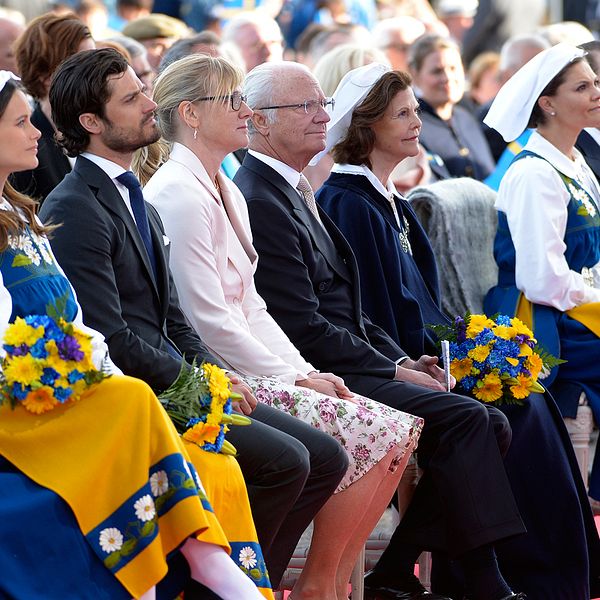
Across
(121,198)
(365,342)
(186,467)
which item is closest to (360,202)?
(365,342)

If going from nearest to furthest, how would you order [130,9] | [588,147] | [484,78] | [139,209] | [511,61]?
[139,209] → [588,147] → [511,61] → [130,9] → [484,78]

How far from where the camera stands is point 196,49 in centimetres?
580

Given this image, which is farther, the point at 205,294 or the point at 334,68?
the point at 334,68

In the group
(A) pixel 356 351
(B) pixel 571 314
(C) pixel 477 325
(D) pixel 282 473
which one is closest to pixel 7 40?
(A) pixel 356 351

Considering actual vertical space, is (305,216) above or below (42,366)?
below

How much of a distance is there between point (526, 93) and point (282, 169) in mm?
1419

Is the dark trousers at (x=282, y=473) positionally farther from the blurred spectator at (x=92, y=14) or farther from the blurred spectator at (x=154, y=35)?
the blurred spectator at (x=92, y=14)

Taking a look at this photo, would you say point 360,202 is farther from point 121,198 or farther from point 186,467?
point 186,467

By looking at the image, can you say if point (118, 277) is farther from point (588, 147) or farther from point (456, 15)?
point (456, 15)

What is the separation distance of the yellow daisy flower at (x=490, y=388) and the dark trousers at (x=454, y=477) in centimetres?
15

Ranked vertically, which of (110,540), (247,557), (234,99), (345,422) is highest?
(234,99)

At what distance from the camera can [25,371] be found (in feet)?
10.6

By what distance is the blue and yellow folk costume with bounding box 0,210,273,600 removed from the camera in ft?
10.4

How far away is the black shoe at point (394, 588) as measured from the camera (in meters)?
4.53
